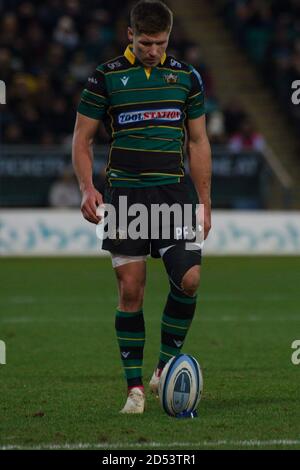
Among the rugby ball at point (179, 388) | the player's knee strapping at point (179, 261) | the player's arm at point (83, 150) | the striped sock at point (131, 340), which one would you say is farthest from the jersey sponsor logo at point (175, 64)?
the rugby ball at point (179, 388)

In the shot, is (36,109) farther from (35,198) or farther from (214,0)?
(214,0)

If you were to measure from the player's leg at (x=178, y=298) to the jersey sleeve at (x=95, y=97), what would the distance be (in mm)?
925

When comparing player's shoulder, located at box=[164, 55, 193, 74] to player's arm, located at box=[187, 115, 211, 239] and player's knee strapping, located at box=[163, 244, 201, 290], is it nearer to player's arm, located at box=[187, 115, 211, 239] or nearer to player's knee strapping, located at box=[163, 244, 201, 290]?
player's arm, located at box=[187, 115, 211, 239]

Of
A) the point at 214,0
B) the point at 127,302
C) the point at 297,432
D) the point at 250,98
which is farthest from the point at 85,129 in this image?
the point at 214,0

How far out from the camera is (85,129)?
7211 mm

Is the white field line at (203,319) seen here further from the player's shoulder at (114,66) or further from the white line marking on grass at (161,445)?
the white line marking on grass at (161,445)

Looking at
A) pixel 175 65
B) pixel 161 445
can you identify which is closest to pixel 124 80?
pixel 175 65

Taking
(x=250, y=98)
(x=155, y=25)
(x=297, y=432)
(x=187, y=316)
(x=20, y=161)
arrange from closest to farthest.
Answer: (x=297, y=432) → (x=155, y=25) → (x=187, y=316) → (x=20, y=161) → (x=250, y=98)

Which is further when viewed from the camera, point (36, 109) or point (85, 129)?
point (36, 109)

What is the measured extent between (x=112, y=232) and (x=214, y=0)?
21063 mm

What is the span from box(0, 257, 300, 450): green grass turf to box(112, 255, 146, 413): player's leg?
0.55ft

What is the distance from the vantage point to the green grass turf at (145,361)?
638 centimetres

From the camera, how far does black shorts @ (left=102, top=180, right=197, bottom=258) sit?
7160 millimetres

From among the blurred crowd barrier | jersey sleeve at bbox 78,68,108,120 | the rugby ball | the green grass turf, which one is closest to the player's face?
jersey sleeve at bbox 78,68,108,120
